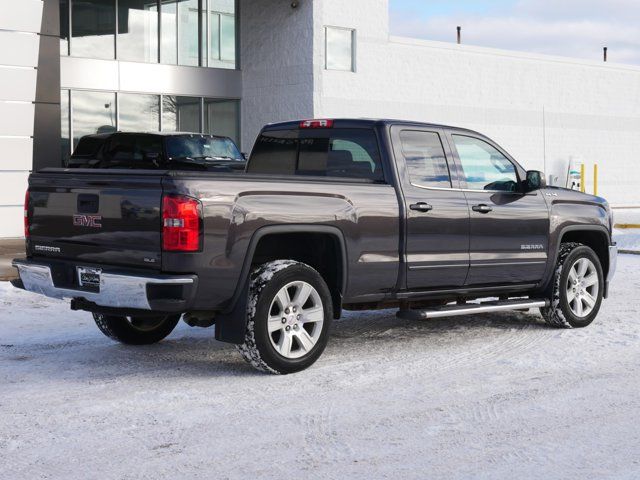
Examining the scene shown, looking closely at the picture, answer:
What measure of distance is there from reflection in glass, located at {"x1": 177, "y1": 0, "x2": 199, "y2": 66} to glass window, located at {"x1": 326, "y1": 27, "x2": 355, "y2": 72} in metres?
3.80

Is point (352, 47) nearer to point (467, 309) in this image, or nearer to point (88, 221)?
point (467, 309)

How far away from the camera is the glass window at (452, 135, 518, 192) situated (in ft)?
28.8

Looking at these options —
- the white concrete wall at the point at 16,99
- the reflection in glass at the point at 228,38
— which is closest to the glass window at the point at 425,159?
the white concrete wall at the point at 16,99

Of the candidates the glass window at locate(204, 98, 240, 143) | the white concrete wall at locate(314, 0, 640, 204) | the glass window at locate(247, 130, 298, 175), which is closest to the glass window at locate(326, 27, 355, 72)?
the white concrete wall at locate(314, 0, 640, 204)

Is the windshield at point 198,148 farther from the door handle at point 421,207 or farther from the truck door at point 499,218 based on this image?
the door handle at point 421,207

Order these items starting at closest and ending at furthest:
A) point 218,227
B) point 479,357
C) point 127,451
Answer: point 127,451
point 218,227
point 479,357

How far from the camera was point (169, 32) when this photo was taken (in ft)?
95.7

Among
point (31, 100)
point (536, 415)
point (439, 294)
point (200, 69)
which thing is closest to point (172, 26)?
point (200, 69)

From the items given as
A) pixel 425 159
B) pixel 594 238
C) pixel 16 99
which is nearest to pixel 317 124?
pixel 425 159

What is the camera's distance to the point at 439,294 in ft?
27.9

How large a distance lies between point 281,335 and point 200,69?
23214 mm

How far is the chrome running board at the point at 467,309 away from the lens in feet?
27.0

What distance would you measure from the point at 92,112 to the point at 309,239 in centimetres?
2084

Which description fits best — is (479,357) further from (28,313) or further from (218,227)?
(28,313)
